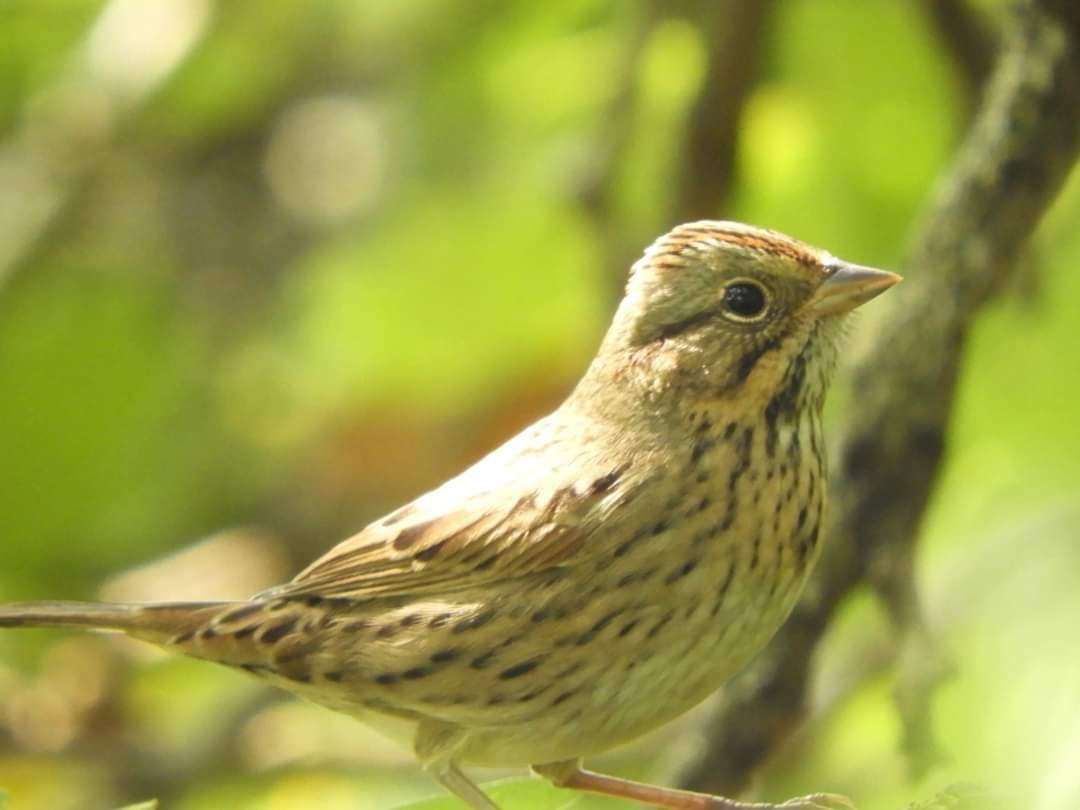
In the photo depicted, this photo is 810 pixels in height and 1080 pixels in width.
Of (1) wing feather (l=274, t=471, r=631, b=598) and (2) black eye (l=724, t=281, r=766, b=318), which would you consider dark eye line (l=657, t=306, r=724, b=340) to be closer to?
(2) black eye (l=724, t=281, r=766, b=318)

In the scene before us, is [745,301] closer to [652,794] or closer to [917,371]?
[917,371]

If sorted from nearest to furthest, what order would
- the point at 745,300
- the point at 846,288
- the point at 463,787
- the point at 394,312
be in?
the point at 463,787 → the point at 846,288 → the point at 745,300 → the point at 394,312

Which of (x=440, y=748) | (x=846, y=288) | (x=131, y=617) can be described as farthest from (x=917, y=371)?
(x=131, y=617)

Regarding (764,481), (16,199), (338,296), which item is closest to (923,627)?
(764,481)

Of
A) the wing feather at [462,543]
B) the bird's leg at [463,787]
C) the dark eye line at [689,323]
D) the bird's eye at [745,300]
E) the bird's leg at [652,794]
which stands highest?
the bird's eye at [745,300]

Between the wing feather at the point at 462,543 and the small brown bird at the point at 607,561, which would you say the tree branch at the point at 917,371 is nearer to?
the small brown bird at the point at 607,561

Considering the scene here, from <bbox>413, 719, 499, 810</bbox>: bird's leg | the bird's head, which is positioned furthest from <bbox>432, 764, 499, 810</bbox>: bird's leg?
the bird's head

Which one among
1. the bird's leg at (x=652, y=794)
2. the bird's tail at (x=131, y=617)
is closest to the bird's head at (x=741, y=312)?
the bird's leg at (x=652, y=794)
